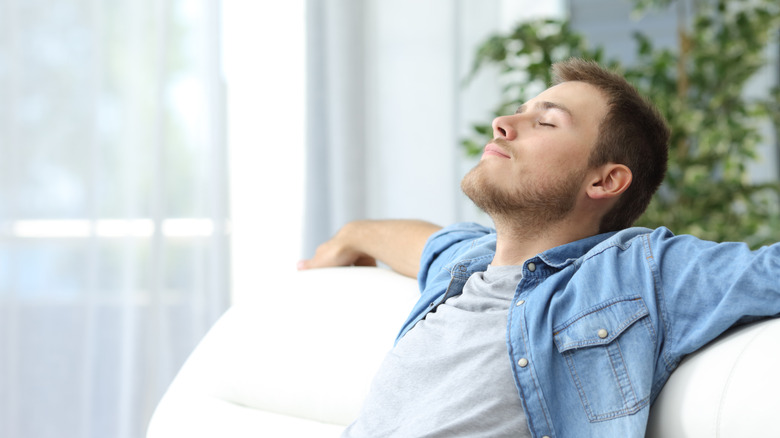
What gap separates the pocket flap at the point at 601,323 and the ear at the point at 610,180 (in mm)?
240

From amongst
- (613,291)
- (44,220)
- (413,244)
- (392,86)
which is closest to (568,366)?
(613,291)

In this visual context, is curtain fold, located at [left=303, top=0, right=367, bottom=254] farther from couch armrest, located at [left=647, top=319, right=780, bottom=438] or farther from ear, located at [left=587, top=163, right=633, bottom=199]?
couch armrest, located at [left=647, top=319, right=780, bottom=438]

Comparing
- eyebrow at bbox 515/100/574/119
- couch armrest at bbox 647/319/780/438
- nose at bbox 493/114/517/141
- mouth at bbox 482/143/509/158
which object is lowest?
couch armrest at bbox 647/319/780/438

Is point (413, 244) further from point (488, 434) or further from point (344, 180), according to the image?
point (344, 180)

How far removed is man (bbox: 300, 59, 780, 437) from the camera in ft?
2.86

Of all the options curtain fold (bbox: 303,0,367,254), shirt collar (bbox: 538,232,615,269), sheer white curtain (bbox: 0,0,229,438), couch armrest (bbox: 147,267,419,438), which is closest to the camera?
shirt collar (bbox: 538,232,615,269)

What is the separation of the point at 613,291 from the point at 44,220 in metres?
1.65

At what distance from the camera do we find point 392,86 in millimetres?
2645

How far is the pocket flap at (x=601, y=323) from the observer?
898mm

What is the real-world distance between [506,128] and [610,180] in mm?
179

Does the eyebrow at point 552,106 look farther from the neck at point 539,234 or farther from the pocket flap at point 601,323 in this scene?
the pocket flap at point 601,323

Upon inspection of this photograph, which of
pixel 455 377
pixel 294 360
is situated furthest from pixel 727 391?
pixel 294 360

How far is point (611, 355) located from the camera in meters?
0.89

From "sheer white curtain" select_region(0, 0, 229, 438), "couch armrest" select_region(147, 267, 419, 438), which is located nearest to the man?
"couch armrest" select_region(147, 267, 419, 438)
